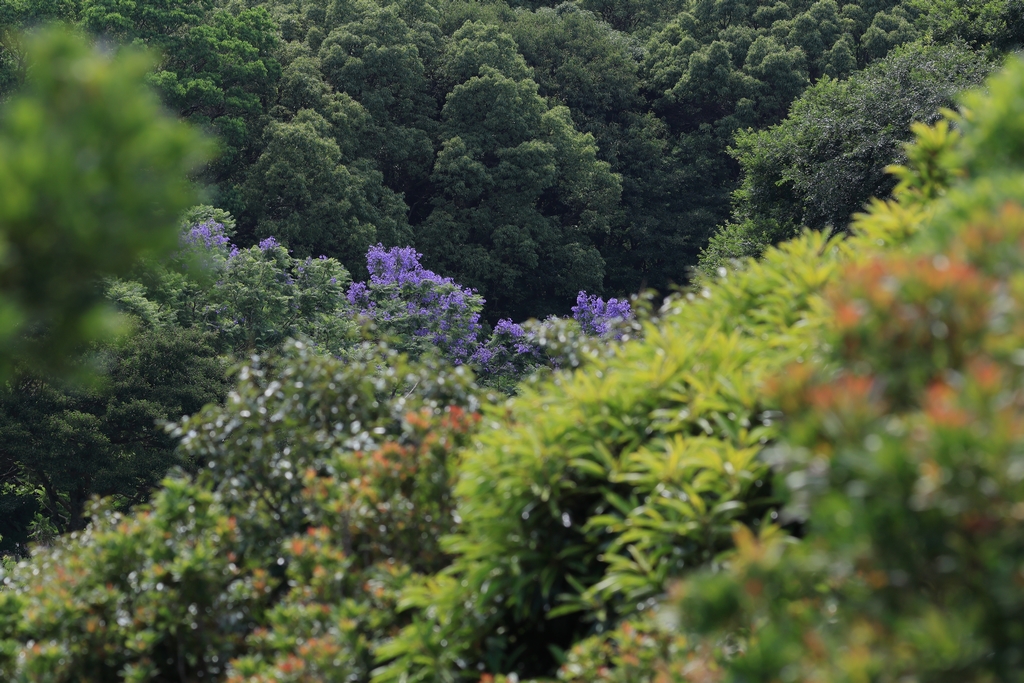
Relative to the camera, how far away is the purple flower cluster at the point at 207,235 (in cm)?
1371

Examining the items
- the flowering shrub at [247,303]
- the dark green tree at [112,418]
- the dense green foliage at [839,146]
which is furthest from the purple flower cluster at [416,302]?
the dense green foliage at [839,146]

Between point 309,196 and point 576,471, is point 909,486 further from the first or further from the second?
point 309,196

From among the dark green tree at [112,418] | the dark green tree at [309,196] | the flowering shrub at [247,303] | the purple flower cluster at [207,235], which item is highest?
the dark green tree at [309,196]

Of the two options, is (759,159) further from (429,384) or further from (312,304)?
(429,384)

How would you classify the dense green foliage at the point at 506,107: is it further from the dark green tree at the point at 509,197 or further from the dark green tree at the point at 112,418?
the dark green tree at the point at 112,418

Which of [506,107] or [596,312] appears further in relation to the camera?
[506,107]

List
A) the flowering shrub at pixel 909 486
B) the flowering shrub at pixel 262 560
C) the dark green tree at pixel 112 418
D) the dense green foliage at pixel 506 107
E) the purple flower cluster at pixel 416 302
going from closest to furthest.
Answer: the flowering shrub at pixel 909 486, the flowering shrub at pixel 262 560, the dark green tree at pixel 112 418, the purple flower cluster at pixel 416 302, the dense green foliage at pixel 506 107

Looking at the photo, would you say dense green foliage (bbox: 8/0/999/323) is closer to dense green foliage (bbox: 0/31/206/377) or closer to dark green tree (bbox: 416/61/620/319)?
dark green tree (bbox: 416/61/620/319)

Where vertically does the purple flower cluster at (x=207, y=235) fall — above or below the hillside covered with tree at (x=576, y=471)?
above

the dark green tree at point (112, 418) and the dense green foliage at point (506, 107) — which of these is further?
the dense green foliage at point (506, 107)

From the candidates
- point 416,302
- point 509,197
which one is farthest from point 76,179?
point 509,197

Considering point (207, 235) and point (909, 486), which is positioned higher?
point (207, 235)

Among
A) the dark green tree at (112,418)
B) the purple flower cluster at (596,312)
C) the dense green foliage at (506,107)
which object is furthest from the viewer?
the dense green foliage at (506,107)

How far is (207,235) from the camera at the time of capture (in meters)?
13.9
